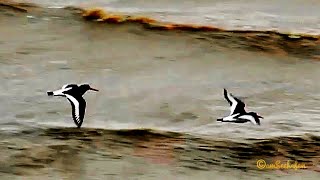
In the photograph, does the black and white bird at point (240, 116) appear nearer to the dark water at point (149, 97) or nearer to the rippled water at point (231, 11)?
the dark water at point (149, 97)

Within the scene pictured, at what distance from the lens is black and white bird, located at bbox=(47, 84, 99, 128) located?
3.13 feet

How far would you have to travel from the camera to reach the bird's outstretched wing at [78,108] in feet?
3.12

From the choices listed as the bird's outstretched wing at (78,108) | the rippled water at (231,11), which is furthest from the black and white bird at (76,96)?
the rippled water at (231,11)

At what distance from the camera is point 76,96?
0.97 metres

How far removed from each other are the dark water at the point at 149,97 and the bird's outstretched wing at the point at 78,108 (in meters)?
0.01

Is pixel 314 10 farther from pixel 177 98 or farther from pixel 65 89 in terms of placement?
pixel 65 89

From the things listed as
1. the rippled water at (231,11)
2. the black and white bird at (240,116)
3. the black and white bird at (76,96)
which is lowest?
the black and white bird at (240,116)

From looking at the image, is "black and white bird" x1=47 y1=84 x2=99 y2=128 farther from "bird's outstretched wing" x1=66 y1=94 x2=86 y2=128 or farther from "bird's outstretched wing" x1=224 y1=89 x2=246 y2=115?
"bird's outstretched wing" x1=224 y1=89 x2=246 y2=115

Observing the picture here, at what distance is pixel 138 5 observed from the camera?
110 centimetres

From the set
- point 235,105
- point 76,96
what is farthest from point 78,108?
point 235,105

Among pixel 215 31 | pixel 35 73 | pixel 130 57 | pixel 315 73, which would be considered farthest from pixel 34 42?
pixel 315 73

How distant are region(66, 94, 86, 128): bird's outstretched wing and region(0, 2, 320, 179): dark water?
0.01 metres

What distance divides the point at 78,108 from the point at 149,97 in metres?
0.12

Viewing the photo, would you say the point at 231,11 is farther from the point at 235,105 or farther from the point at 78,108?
the point at 78,108
